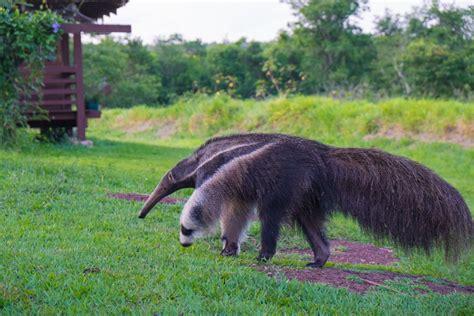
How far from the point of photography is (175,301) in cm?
412

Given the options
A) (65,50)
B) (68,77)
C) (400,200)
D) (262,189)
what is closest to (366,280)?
(400,200)

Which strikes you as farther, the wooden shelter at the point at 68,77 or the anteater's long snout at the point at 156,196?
the wooden shelter at the point at 68,77

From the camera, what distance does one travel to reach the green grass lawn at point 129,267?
13.5 ft

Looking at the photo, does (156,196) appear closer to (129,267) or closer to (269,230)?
(269,230)

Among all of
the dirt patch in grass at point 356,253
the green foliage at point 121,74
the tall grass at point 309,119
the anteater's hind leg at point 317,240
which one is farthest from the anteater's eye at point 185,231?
the green foliage at point 121,74

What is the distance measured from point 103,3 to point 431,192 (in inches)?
526

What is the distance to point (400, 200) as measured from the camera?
5.05 meters

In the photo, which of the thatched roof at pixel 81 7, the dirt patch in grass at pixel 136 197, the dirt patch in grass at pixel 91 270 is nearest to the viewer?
the dirt patch in grass at pixel 91 270

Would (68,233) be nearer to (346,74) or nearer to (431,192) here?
(431,192)

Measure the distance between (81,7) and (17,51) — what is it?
470 centimetres

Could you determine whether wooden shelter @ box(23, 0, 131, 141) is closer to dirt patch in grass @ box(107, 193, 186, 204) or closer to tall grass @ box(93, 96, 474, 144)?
tall grass @ box(93, 96, 474, 144)

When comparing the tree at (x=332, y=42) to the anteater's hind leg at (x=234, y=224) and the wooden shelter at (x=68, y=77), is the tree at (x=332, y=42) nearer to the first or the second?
the wooden shelter at (x=68, y=77)

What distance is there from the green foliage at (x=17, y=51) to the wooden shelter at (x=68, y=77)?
4.05 feet

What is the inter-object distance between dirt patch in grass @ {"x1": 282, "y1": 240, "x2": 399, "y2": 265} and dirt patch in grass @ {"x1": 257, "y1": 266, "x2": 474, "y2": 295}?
3.89 ft
